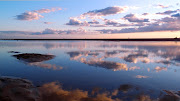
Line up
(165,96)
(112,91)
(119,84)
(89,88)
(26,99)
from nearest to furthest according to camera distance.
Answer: (26,99)
(165,96)
(112,91)
(89,88)
(119,84)

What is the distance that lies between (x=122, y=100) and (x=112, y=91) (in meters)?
1.36

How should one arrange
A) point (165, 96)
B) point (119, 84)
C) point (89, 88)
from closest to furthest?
point (165, 96) < point (89, 88) < point (119, 84)

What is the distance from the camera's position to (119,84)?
10438 millimetres

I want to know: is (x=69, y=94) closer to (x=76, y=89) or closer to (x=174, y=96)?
(x=76, y=89)

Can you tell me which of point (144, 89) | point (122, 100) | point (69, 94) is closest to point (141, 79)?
point (144, 89)

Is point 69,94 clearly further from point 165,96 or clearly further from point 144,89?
point 165,96

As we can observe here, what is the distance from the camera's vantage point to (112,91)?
8930 mm

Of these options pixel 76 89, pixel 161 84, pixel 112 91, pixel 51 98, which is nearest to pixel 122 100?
pixel 112 91

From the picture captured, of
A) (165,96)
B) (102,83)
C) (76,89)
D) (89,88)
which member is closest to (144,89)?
(165,96)

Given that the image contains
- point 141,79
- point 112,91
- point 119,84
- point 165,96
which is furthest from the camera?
point 141,79

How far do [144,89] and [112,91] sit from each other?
2398 mm

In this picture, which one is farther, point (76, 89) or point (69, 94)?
point (76, 89)

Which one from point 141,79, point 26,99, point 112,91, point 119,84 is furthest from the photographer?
point 141,79

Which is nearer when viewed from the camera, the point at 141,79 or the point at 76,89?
the point at 76,89
